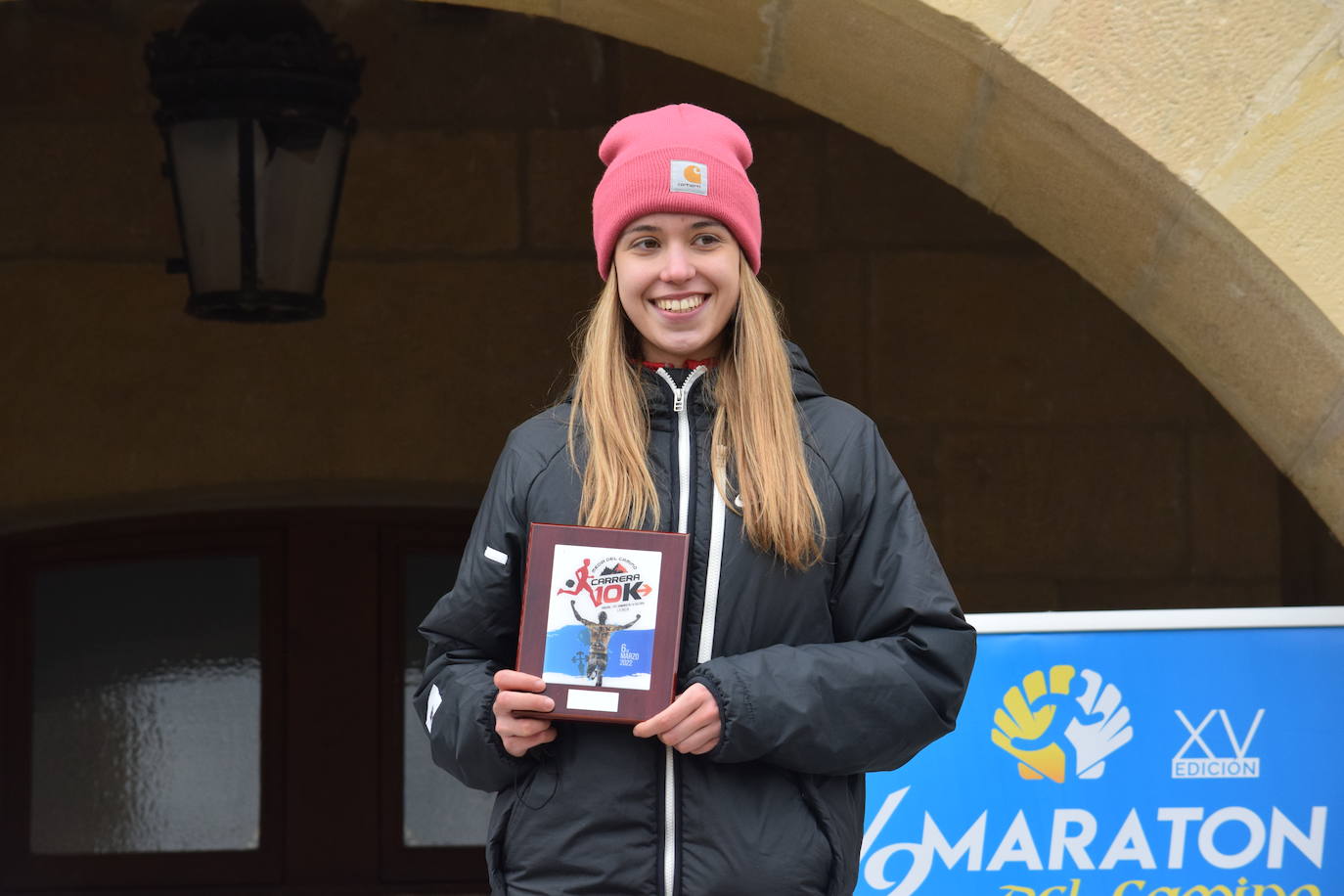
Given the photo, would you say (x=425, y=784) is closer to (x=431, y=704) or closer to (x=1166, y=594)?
(x=1166, y=594)

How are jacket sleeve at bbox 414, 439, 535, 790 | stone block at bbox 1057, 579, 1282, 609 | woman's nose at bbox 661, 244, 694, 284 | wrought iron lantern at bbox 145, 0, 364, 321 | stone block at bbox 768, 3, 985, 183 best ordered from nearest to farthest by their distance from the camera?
jacket sleeve at bbox 414, 439, 535, 790, woman's nose at bbox 661, 244, 694, 284, stone block at bbox 768, 3, 985, 183, wrought iron lantern at bbox 145, 0, 364, 321, stone block at bbox 1057, 579, 1282, 609

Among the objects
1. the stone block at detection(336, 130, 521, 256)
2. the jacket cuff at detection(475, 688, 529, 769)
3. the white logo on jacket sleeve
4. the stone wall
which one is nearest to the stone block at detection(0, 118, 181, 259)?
the stone wall

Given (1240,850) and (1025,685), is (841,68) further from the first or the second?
(1240,850)

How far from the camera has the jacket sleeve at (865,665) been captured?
178 centimetres

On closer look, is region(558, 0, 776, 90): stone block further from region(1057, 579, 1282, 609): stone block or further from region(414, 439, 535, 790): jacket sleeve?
region(1057, 579, 1282, 609): stone block

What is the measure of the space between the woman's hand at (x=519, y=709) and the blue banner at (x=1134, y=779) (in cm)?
94

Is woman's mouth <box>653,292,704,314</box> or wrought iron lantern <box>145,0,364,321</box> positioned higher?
wrought iron lantern <box>145,0,364,321</box>

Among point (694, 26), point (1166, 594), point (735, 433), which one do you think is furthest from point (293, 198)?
point (1166, 594)

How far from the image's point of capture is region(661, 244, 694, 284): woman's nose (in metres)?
1.97

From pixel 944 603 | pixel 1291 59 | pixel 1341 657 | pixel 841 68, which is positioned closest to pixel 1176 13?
pixel 1291 59

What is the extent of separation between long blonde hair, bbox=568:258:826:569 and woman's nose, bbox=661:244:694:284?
3.0 inches

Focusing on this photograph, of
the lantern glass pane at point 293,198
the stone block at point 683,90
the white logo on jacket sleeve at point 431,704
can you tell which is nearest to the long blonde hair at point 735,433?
the white logo on jacket sleeve at point 431,704

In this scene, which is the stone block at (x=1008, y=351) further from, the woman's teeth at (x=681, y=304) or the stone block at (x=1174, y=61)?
the woman's teeth at (x=681, y=304)

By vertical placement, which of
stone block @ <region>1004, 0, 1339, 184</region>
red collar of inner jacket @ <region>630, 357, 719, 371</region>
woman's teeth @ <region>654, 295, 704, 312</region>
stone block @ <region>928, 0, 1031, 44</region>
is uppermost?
stone block @ <region>928, 0, 1031, 44</region>
